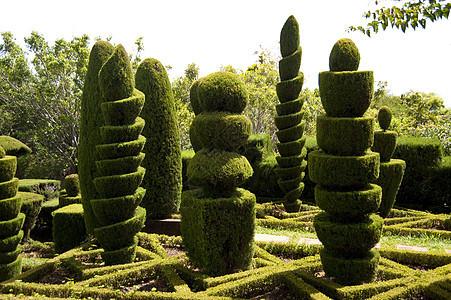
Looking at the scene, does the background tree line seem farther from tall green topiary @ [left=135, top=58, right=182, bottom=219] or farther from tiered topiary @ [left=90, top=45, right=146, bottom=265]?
tiered topiary @ [left=90, top=45, right=146, bottom=265]

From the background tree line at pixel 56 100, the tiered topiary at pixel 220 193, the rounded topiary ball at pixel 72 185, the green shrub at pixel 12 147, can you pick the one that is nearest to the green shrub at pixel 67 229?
the rounded topiary ball at pixel 72 185

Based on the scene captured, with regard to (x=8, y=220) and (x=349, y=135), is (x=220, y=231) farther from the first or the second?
(x=8, y=220)

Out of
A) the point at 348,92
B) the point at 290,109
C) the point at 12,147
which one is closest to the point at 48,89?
the point at 12,147

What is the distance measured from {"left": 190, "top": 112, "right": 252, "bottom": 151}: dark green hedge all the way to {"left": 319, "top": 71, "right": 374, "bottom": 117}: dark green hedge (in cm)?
175

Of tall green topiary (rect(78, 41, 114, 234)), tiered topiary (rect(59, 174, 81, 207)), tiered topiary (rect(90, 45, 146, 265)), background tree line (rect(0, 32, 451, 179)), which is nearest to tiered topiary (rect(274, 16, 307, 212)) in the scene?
tall green topiary (rect(78, 41, 114, 234))

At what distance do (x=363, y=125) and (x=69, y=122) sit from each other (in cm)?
2202

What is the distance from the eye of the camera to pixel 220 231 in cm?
665

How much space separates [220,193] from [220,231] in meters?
0.76

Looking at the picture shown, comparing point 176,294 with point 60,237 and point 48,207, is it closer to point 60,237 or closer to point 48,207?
point 60,237

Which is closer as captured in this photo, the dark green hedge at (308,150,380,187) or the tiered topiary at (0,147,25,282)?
the dark green hedge at (308,150,380,187)

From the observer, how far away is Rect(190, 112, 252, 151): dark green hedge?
6836 mm

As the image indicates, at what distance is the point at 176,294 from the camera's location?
19.3ft

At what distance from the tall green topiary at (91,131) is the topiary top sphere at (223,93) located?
358 cm

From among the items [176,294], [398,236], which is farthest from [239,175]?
[398,236]
